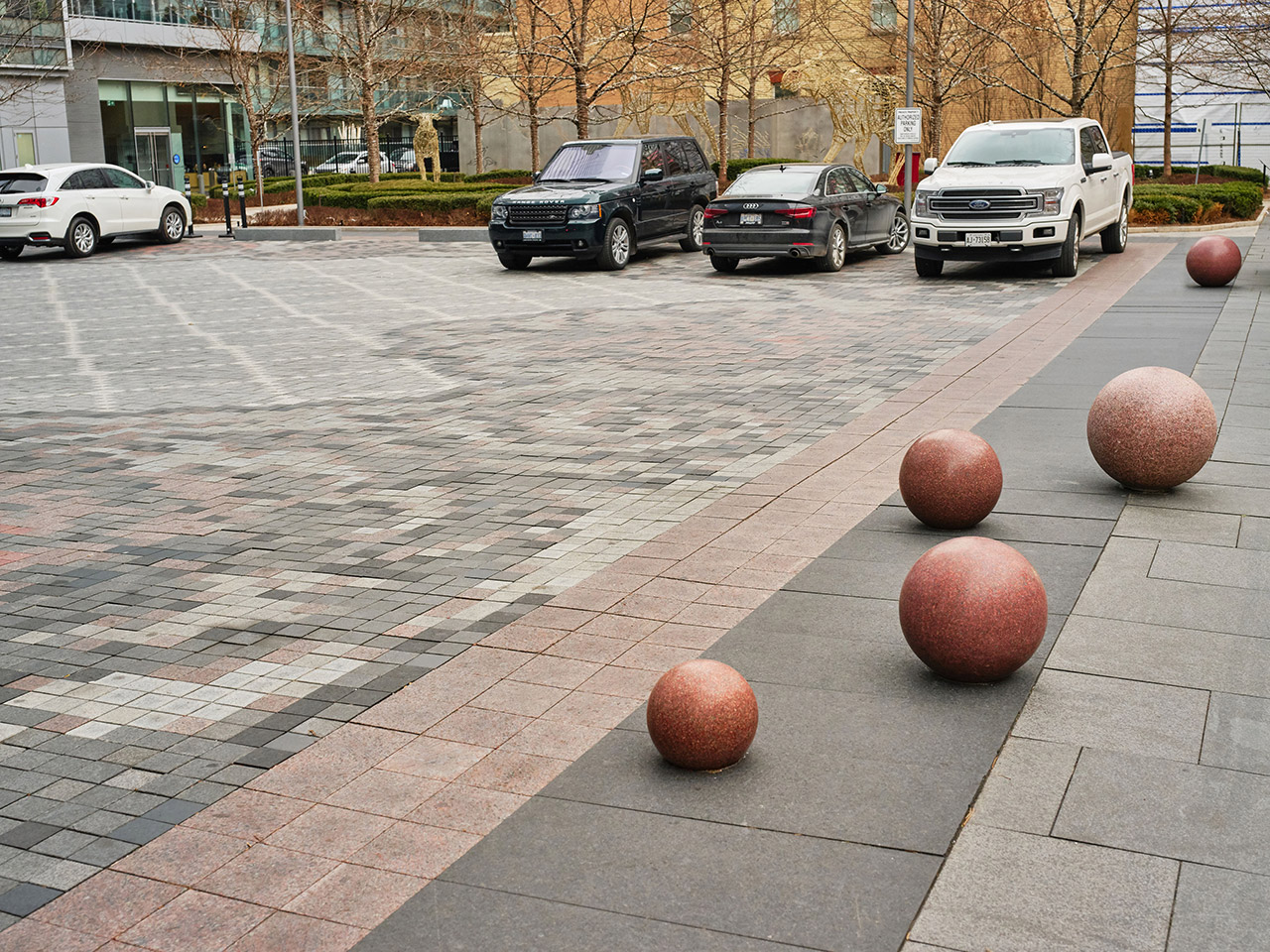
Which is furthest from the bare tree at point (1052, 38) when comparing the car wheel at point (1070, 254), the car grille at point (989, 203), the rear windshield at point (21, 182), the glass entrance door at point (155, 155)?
the glass entrance door at point (155, 155)

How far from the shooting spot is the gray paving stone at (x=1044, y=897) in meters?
3.34

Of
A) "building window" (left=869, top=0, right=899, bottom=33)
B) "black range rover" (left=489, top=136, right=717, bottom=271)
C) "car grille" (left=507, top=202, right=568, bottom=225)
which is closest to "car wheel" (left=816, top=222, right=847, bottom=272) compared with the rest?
"black range rover" (left=489, top=136, right=717, bottom=271)

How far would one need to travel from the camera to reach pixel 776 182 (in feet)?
69.9

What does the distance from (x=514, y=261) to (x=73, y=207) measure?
33.4 ft

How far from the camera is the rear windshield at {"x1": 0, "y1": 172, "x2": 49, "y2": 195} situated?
26938 mm

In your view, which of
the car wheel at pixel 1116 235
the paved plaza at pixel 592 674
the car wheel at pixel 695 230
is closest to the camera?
the paved plaza at pixel 592 674

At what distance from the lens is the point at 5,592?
6484 millimetres

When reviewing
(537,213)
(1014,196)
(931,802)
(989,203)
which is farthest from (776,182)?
(931,802)

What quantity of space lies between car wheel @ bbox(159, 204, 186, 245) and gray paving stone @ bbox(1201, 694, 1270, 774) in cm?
2855

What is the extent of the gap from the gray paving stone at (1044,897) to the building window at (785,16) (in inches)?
1575

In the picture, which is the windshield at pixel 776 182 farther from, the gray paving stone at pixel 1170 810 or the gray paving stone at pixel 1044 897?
the gray paving stone at pixel 1044 897

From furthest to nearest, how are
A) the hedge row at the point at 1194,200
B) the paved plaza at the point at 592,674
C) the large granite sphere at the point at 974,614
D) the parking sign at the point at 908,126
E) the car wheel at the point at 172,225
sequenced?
1. the car wheel at the point at 172,225
2. the parking sign at the point at 908,126
3. the hedge row at the point at 1194,200
4. the large granite sphere at the point at 974,614
5. the paved plaza at the point at 592,674

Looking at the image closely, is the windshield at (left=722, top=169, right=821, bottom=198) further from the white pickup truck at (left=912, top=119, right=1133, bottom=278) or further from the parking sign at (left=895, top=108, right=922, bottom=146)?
the parking sign at (left=895, top=108, right=922, bottom=146)

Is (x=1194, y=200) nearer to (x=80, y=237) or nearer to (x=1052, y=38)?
(x=1052, y=38)
